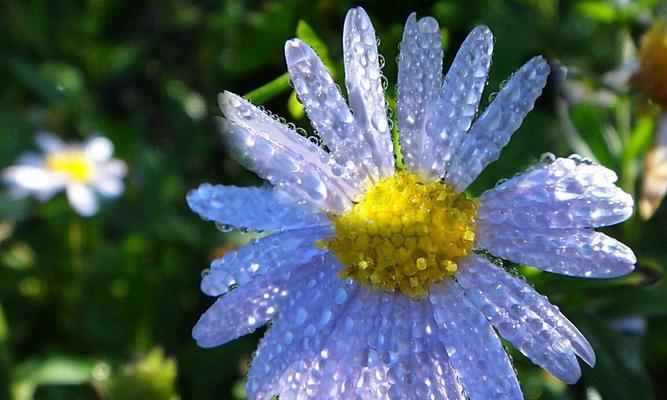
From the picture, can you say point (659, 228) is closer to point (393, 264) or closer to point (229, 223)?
point (393, 264)

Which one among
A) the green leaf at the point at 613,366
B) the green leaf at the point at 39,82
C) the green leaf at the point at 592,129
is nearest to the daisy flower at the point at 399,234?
the green leaf at the point at 613,366

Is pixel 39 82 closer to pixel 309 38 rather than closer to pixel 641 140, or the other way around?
pixel 309 38

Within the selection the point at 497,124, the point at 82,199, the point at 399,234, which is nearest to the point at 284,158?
the point at 399,234

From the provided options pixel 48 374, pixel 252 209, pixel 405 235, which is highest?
pixel 252 209

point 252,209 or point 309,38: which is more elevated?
point 309,38

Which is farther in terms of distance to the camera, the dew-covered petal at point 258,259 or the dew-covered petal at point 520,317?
the dew-covered petal at point 258,259

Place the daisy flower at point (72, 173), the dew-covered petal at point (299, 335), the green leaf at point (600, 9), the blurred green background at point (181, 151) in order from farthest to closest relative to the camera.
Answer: the daisy flower at point (72, 173) < the green leaf at point (600, 9) < the blurred green background at point (181, 151) < the dew-covered petal at point (299, 335)

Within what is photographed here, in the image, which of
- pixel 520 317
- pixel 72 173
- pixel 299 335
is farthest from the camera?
pixel 72 173

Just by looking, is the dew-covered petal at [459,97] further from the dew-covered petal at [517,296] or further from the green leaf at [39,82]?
the green leaf at [39,82]

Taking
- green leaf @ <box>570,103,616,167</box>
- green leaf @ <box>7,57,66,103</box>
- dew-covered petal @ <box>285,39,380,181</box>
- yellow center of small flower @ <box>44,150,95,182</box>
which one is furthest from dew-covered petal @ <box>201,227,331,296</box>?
green leaf @ <box>7,57,66,103</box>
